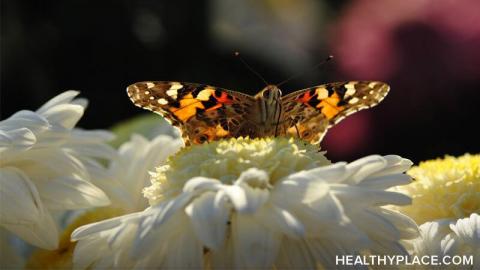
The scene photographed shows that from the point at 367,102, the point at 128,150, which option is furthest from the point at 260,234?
the point at 128,150

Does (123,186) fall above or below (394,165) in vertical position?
below

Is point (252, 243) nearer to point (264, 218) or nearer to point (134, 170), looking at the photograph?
point (264, 218)

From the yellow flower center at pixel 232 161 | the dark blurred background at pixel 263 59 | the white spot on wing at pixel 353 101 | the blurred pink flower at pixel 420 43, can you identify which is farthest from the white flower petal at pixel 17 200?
the blurred pink flower at pixel 420 43

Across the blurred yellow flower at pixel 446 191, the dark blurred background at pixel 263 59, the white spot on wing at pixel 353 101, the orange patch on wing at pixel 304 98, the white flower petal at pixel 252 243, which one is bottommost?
the dark blurred background at pixel 263 59

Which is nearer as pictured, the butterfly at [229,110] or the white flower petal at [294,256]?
the white flower petal at [294,256]

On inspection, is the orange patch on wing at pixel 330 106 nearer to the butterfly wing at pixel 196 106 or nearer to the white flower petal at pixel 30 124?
the butterfly wing at pixel 196 106

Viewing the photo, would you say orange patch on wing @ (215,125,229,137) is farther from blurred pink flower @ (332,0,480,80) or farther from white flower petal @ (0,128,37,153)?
blurred pink flower @ (332,0,480,80)

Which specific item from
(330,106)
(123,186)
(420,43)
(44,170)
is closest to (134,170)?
(123,186)

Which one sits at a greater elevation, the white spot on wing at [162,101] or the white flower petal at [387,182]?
the white spot on wing at [162,101]

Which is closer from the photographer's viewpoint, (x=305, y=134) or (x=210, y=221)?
(x=210, y=221)
